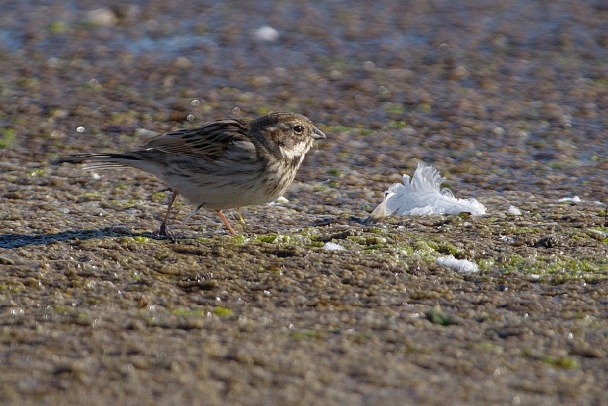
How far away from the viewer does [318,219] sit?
7.23 metres

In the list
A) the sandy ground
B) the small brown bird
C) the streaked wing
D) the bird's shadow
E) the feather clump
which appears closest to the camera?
the sandy ground

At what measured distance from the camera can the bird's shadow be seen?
6.24 metres

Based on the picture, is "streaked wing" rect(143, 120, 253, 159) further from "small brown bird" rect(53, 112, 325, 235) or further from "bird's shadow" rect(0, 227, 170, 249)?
"bird's shadow" rect(0, 227, 170, 249)

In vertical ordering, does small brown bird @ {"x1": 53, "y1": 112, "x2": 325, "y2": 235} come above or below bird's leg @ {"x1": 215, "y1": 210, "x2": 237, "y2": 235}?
above

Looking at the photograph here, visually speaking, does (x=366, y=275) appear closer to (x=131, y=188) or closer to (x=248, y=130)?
(x=248, y=130)

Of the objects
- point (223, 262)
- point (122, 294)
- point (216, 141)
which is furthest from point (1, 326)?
point (216, 141)

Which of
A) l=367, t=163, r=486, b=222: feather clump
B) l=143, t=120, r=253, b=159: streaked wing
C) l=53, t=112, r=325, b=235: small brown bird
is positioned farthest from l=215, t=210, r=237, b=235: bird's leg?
l=367, t=163, r=486, b=222: feather clump

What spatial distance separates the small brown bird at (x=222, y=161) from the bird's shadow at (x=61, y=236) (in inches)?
9.0

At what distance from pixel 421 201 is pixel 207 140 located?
1.57 meters

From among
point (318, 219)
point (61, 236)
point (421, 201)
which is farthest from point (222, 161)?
point (421, 201)

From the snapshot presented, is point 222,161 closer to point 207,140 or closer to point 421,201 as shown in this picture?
point 207,140

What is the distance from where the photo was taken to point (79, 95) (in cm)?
998

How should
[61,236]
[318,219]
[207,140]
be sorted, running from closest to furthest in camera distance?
[61,236] → [207,140] → [318,219]

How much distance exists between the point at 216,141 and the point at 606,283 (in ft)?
8.73
